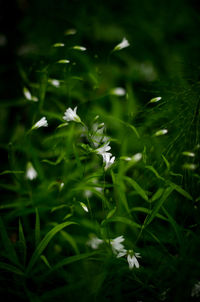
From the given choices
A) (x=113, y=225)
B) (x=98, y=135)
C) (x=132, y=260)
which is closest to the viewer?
(x=132, y=260)

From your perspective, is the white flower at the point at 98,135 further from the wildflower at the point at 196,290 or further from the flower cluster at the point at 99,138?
the wildflower at the point at 196,290

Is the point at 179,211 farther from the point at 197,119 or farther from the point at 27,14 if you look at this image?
the point at 27,14

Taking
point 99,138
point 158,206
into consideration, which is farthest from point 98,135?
point 158,206

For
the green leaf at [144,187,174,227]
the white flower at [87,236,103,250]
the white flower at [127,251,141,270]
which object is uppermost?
the green leaf at [144,187,174,227]

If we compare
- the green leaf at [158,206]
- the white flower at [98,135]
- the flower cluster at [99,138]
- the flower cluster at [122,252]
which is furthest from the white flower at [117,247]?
the white flower at [98,135]

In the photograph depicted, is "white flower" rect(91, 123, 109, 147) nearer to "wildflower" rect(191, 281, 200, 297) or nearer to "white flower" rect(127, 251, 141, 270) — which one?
"white flower" rect(127, 251, 141, 270)

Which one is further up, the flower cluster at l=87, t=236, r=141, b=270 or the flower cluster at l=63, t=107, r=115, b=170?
the flower cluster at l=63, t=107, r=115, b=170

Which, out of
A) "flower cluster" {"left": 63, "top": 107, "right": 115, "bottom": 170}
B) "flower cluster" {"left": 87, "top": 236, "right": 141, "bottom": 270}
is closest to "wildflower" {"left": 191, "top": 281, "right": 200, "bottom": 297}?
"flower cluster" {"left": 87, "top": 236, "right": 141, "bottom": 270}

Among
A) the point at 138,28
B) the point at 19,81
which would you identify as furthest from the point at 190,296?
the point at 138,28

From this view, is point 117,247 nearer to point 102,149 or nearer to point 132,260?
point 132,260

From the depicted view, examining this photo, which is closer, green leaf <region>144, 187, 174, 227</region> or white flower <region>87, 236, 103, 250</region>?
green leaf <region>144, 187, 174, 227</region>

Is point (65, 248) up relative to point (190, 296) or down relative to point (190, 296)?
down
